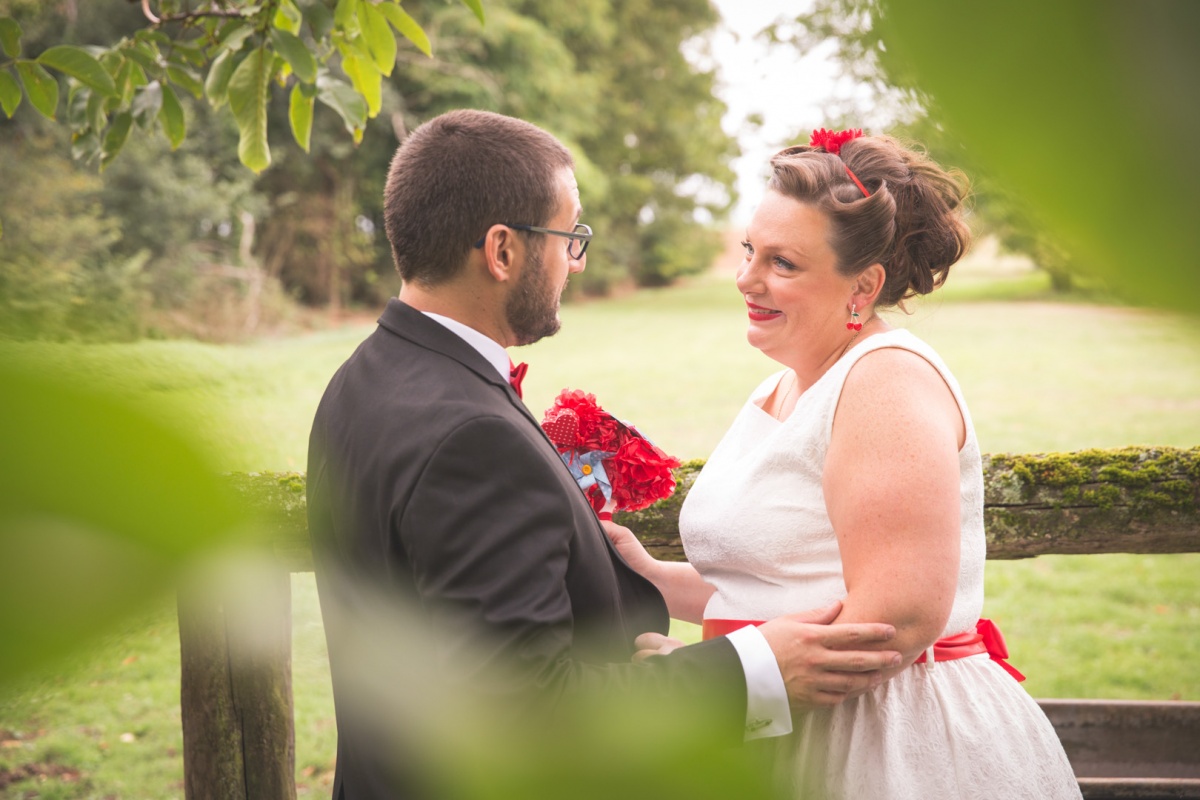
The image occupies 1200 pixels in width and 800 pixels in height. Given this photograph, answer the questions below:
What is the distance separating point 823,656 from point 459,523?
690 millimetres

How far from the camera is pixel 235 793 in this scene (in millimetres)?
2598

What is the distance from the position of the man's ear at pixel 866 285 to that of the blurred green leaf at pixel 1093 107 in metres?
2.05

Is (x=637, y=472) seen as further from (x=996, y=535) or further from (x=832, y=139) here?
(x=996, y=535)

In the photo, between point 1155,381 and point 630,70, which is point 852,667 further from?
point 630,70

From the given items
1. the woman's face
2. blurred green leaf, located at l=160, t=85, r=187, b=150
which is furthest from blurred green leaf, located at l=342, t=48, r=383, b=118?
the woman's face

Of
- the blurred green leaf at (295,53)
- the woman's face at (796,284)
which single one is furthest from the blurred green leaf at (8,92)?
the woman's face at (796,284)

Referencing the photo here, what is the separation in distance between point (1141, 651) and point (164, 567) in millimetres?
7338

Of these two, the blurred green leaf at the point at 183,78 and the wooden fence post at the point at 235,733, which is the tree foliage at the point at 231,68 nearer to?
the blurred green leaf at the point at 183,78

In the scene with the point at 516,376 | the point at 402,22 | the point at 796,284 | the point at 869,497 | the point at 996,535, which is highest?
the point at 402,22

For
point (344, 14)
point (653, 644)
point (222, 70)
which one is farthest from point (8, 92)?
point (653, 644)

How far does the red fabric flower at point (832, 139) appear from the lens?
2.21 m

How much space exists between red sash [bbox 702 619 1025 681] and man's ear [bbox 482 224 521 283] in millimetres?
911

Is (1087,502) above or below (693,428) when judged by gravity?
above

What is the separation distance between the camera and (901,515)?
1.73 metres
